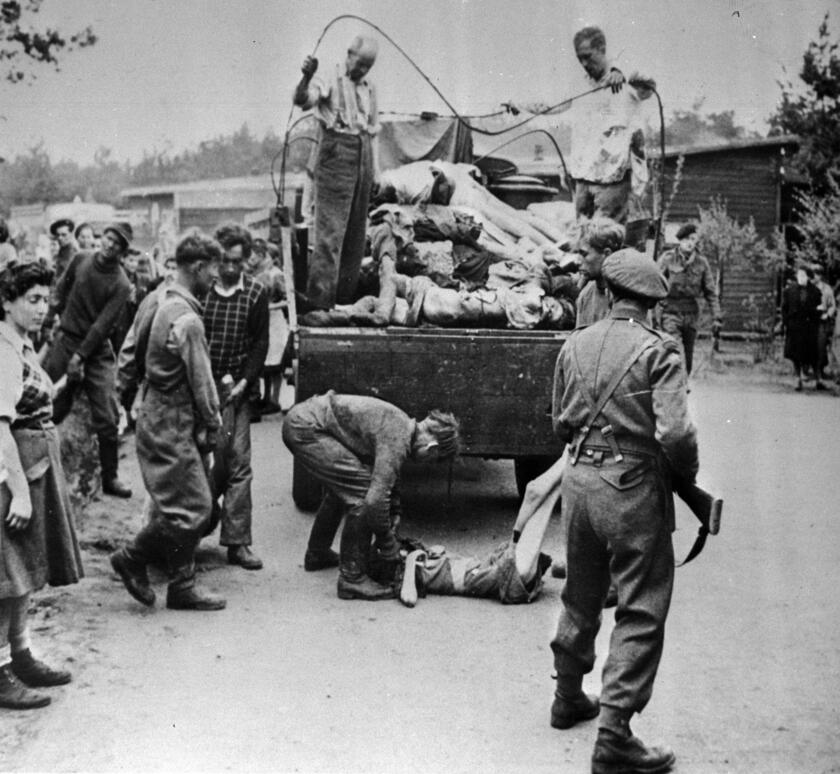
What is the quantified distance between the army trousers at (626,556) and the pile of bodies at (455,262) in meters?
2.78

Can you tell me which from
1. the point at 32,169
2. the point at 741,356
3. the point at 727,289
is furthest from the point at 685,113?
the point at 32,169

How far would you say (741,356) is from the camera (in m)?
16.7

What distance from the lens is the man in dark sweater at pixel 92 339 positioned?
6.62 meters

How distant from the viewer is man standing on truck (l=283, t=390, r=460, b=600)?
494cm

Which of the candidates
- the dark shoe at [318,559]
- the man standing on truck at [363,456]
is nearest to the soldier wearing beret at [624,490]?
the man standing on truck at [363,456]

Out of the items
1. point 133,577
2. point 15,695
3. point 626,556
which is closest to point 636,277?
point 626,556

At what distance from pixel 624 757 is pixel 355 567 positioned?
2.05m

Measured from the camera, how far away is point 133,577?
15.5ft

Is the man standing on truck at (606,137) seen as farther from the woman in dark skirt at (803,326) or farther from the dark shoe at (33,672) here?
the woman in dark skirt at (803,326)

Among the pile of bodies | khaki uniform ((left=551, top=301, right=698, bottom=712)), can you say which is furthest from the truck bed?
khaki uniform ((left=551, top=301, right=698, bottom=712))

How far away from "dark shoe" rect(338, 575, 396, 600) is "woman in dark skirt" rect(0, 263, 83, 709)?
1504mm

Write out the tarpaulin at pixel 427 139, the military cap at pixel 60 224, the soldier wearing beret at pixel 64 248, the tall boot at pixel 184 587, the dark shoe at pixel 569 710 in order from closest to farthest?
the dark shoe at pixel 569 710
the tall boot at pixel 184 587
the soldier wearing beret at pixel 64 248
the military cap at pixel 60 224
the tarpaulin at pixel 427 139

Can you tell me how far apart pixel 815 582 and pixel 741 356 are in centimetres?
1189

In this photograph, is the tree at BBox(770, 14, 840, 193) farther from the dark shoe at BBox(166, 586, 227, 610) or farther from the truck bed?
the dark shoe at BBox(166, 586, 227, 610)
